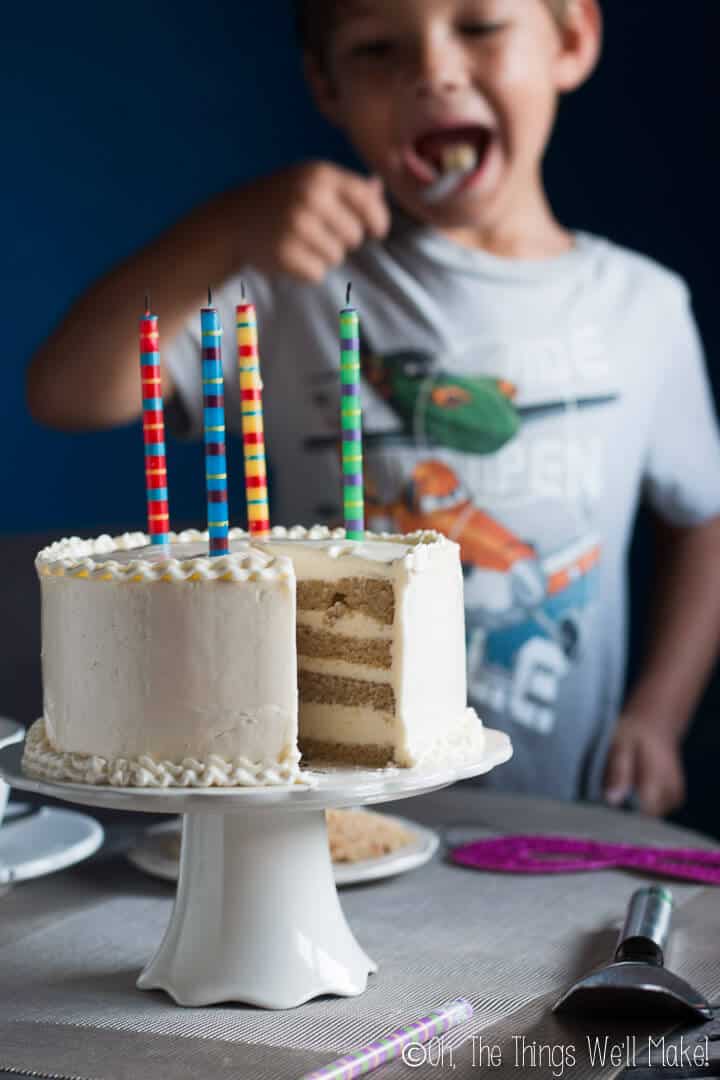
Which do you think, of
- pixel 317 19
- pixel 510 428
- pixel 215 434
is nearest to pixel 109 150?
pixel 317 19

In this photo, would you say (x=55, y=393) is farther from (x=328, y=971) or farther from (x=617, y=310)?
(x=328, y=971)

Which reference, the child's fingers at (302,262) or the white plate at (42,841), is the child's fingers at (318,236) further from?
the white plate at (42,841)

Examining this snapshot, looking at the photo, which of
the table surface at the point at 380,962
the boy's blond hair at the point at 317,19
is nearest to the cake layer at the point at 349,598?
the table surface at the point at 380,962

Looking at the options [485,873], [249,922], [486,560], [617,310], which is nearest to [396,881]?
[485,873]

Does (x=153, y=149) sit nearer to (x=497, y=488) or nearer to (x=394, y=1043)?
(x=497, y=488)

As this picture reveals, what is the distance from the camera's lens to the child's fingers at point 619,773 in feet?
7.07

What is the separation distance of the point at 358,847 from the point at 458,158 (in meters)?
1.08

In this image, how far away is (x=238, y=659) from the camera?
1091 mm

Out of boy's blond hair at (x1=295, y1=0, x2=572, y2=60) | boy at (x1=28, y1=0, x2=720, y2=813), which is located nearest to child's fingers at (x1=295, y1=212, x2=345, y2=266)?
boy at (x1=28, y1=0, x2=720, y2=813)

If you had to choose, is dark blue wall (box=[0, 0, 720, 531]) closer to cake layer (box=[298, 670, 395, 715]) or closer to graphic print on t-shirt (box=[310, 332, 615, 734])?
graphic print on t-shirt (box=[310, 332, 615, 734])

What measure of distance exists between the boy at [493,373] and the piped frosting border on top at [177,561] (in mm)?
816

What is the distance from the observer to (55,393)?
213 centimetres

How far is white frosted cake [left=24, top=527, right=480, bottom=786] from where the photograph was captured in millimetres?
1081

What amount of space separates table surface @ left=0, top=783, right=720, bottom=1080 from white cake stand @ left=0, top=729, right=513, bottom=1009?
2cm
